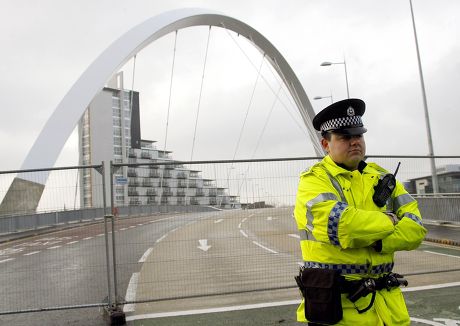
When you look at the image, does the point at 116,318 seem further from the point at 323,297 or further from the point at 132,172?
the point at 323,297

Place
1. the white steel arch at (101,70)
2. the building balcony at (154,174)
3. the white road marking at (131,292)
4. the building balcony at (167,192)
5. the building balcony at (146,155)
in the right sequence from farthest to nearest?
the building balcony at (146,155), the white steel arch at (101,70), the building balcony at (154,174), the building balcony at (167,192), the white road marking at (131,292)

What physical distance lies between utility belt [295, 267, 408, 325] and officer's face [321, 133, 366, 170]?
2.06 feet

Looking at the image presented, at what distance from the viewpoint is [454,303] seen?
18.3 ft

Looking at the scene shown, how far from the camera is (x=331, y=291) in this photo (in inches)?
87.5

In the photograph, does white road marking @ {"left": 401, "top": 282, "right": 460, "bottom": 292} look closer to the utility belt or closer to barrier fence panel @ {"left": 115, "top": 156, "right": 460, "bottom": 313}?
barrier fence panel @ {"left": 115, "top": 156, "right": 460, "bottom": 313}

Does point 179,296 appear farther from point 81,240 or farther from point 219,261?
point 81,240

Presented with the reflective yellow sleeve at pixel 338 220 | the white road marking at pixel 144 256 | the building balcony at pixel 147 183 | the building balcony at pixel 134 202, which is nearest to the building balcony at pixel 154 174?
the building balcony at pixel 147 183

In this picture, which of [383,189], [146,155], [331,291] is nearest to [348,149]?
[383,189]

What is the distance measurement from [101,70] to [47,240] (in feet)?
54.1

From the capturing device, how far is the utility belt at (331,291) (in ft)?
7.28

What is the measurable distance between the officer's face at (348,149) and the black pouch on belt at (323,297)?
2.07 ft

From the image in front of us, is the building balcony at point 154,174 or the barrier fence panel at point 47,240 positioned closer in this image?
the barrier fence panel at point 47,240

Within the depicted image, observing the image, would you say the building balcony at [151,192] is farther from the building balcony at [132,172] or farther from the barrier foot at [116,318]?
the barrier foot at [116,318]

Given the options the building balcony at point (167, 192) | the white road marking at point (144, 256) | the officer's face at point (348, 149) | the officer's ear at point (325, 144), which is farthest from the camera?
the building balcony at point (167, 192)
